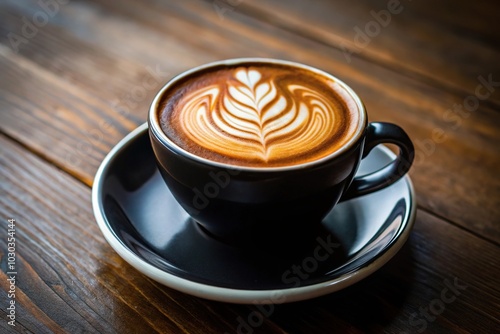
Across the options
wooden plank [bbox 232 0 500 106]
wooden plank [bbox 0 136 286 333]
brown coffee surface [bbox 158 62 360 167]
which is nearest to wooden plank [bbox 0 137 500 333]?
wooden plank [bbox 0 136 286 333]

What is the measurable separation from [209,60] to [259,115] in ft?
1.34

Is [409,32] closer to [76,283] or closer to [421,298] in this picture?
[421,298]

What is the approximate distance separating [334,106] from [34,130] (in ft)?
1.48

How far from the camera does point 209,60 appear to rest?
39.8 inches

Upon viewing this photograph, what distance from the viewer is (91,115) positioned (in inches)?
34.2

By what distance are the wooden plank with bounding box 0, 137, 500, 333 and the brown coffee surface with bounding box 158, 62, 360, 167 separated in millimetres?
152

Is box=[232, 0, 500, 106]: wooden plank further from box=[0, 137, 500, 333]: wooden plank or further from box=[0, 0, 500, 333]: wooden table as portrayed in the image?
box=[0, 137, 500, 333]: wooden plank

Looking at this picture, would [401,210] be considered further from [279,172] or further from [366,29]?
[366,29]

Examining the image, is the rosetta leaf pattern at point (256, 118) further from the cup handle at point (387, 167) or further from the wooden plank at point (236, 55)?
the wooden plank at point (236, 55)

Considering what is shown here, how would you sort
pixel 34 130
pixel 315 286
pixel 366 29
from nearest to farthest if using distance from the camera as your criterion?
1. pixel 315 286
2. pixel 34 130
3. pixel 366 29

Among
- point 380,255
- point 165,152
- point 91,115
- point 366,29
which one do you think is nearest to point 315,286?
point 380,255

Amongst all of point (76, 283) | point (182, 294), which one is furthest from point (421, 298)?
point (76, 283)

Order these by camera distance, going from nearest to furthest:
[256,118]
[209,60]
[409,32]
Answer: [256,118] → [209,60] → [409,32]

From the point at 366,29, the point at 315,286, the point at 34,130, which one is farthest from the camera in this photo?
the point at 366,29
